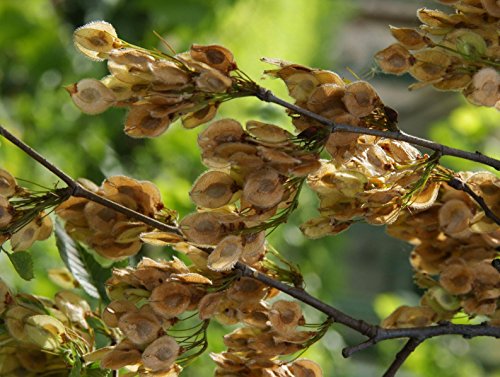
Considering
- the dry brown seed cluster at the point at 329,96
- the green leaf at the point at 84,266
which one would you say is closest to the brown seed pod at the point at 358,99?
the dry brown seed cluster at the point at 329,96

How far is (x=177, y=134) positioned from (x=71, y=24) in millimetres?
855

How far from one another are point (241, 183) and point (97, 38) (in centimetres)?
9

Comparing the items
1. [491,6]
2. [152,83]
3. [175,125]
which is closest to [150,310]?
[152,83]

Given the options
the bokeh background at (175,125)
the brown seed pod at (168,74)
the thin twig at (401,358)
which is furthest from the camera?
the bokeh background at (175,125)

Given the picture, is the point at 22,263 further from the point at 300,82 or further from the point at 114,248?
the point at 300,82

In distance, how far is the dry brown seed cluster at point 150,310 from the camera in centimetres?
46

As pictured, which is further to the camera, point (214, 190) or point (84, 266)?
point (84, 266)

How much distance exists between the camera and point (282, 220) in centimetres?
46

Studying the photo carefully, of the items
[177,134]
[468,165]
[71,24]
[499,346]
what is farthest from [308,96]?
[499,346]

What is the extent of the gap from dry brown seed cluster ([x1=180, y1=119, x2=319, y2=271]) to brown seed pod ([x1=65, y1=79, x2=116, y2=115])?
0.15ft

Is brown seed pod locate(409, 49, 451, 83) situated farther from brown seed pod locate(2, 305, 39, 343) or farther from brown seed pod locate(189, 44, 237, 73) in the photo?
brown seed pod locate(2, 305, 39, 343)

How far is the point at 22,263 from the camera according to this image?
1.70 ft

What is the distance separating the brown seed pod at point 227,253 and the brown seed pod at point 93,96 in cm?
8

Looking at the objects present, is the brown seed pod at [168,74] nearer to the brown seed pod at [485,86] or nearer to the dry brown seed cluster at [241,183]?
A: the dry brown seed cluster at [241,183]
